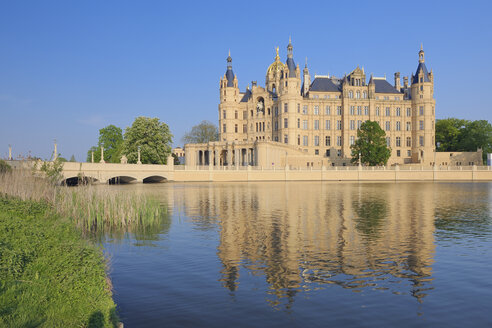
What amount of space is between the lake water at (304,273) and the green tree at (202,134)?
10029 centimetres

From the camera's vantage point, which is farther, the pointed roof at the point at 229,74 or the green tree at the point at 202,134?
the green tree at the point at 202,134

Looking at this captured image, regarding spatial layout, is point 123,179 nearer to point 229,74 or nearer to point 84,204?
point 84,204

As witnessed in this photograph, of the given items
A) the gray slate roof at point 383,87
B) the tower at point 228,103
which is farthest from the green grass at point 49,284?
the gray slate roof at point 383,87

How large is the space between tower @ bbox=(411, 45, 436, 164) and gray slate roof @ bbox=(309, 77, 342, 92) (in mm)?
18807

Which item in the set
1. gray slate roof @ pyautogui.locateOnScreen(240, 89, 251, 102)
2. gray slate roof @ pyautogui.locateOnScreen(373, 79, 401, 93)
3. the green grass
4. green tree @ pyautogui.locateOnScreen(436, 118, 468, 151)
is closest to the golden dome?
gray slate roof @ pyautogui.locateOnScreen(240, 89, 251, 102)

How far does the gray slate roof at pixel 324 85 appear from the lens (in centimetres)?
10425

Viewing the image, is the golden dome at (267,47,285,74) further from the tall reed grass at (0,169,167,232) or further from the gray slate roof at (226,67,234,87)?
the tall reed grass at (0,169,167,232)

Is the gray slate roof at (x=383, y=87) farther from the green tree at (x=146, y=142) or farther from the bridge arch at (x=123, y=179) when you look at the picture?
the bridge arch at (x=123, y=179)

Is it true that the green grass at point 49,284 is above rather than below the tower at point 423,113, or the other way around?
below

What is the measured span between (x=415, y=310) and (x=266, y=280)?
Result: 3.88 m

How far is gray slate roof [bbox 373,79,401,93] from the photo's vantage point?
104938 mm

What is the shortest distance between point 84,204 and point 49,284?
12770 millimetres

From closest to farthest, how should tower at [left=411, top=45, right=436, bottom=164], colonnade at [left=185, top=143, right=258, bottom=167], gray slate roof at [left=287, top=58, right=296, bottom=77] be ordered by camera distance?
colonnade at [left=185, top=143, right=258, bottom=167] → gray slate roof at [left=287, top=58, right=296, bottom=77] → tower at [left=411, top=45, right=436, bottom=164]

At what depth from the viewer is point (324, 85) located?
346 feet
